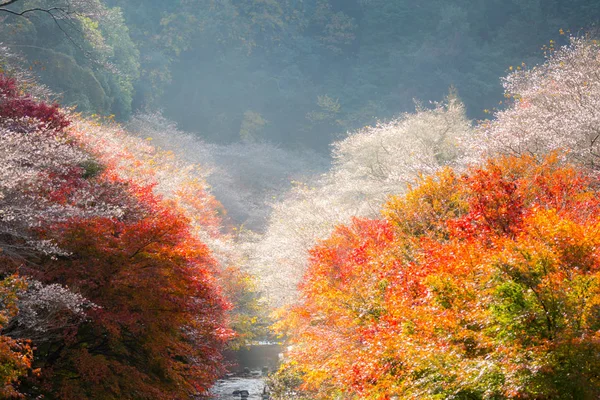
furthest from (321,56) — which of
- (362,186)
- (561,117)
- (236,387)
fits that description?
(561,117)

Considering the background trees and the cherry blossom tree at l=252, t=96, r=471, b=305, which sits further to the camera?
the background trees

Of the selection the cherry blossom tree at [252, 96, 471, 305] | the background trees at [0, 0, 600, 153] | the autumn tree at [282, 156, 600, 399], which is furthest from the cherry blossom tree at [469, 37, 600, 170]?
the background trees at [0, 0, 600, 153]

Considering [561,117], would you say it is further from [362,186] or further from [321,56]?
[321,56]

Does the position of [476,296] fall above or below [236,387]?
below

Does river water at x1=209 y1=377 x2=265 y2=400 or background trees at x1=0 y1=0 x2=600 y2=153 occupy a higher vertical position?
background trees at x1=0 y1=0 x2=600 y2=153

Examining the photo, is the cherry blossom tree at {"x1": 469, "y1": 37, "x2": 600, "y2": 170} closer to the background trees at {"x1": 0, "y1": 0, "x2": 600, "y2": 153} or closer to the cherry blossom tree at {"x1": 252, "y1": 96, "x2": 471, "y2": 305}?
the cherry blossom tree at {"x1": 252, "y1": 96, "x2": 471, "y2": 305}

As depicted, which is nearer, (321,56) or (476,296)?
(476,296)

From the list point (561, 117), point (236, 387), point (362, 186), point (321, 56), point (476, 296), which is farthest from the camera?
point (321, 56)

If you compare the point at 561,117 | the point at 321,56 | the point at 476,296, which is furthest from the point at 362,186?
the point at 321,56

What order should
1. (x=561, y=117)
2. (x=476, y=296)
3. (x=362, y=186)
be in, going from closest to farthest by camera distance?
(x=476, y=296) → (x=561, y=117) → (x=362, y=186)

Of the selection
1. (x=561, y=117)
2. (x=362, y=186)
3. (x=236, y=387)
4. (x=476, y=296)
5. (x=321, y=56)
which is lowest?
(x=476, y=296)

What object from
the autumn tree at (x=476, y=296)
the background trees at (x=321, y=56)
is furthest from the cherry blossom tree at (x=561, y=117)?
the background trees at (x=321, y=56)

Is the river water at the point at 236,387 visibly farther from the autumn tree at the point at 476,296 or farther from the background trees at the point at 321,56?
the background trees at the point at 321,56

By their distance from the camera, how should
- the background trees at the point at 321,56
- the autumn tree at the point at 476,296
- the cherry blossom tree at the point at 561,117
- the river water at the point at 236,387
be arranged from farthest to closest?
the background trees at the point at 321,56 < the river water at the point at 236,387 < the cherry blossom tree at the point at 561,117 < the autumn tree at the point at 476,296
